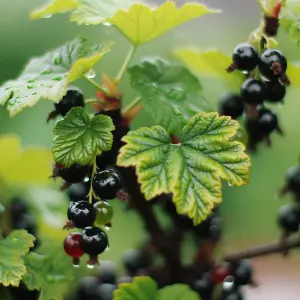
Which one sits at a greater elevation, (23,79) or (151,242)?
(23,79)

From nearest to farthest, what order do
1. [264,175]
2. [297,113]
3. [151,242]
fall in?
[151,242], [297,113], [264,175]

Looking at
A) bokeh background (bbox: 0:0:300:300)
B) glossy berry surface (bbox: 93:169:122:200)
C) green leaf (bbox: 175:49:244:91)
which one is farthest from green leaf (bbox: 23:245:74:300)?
bokeh background (bbox: 0:0:300:300)

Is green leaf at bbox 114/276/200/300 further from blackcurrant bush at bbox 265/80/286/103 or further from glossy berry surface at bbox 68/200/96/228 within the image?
blackcurrant bush at bbox 265/80/286/103

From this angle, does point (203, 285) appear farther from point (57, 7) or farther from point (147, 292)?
point (57, 7)

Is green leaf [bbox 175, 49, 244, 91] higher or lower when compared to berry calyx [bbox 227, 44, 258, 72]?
lower

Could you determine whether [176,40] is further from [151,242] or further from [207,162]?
[207,162]

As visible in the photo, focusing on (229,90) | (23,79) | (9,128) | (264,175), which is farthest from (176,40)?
(23,79)
